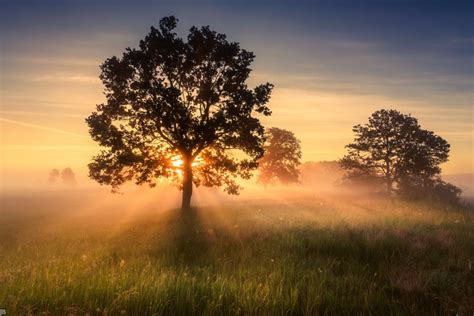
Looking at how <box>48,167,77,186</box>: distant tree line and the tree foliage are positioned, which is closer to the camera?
the tree foliage

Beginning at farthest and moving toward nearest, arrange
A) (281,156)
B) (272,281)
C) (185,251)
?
1. (281,156)
2. (185,251)
3. (272,281)

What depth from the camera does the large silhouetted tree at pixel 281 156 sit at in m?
58.5

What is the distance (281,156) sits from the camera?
193 ft

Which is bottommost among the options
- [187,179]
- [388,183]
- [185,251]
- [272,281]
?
[185,251]

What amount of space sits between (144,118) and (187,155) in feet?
12.5

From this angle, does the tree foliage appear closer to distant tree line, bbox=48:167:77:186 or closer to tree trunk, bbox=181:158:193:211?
tree trunk, bbox=181:158:193:211

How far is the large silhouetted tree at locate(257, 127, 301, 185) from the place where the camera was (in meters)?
58.5

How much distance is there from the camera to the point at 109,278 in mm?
5762

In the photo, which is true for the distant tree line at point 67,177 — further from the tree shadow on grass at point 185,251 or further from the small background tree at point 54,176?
the tree shadow on grass at point 185,251

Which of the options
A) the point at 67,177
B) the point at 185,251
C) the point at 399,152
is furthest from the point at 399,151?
the point at 67,177

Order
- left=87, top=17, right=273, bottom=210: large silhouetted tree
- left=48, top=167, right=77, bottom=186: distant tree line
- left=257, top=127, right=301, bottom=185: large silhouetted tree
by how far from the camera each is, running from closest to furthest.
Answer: left=87, top=17, right=273, bottom=210: large silhouetted tree
left=257, top=127, right=301, bottom=185: large silhouetted tree
left=48, top=167, right=77, bottom=186: distant tree line

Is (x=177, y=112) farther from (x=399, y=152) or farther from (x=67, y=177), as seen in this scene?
(x=67, y=177)

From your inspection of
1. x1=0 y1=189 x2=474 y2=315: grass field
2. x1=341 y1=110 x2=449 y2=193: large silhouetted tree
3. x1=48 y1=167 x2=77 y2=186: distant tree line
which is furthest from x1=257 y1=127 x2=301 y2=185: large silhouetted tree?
x1=48 y1=167 x2=77 y2=186: distant tree line

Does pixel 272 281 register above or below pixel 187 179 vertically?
below
